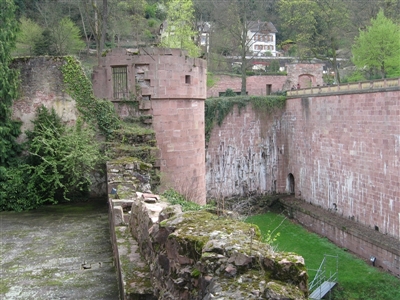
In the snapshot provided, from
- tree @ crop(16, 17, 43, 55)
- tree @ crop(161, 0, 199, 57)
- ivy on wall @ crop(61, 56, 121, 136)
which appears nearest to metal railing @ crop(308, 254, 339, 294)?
ivy on wall @ crop(61, 56, 121, 136)

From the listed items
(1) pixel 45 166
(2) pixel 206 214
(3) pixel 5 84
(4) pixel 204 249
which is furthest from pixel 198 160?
(4) pixel 204 249

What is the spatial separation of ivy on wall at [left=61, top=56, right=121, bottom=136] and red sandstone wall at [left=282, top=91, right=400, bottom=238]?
1000 cm

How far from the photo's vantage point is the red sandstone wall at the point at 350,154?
56.4ft

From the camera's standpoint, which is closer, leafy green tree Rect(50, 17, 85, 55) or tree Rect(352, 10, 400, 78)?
tree Rect(352, 10, 400, 78)

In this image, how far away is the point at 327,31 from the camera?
108ft

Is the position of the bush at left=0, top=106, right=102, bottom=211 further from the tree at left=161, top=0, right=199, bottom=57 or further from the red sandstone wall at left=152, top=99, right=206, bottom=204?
the tree at left=161, top=0, right=199, bottom=57

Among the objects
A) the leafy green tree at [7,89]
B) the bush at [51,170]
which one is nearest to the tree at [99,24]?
the leafy green tree at [7,89]

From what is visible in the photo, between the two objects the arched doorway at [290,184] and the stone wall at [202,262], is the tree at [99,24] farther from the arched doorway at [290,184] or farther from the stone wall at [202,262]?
the stone wall at [202,262]

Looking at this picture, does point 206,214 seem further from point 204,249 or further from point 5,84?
point 5,84

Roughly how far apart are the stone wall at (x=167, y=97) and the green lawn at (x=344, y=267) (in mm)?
2671

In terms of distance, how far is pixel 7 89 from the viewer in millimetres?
11516

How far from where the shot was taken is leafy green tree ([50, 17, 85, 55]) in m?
29.5

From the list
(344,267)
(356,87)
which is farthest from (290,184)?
(344,267)

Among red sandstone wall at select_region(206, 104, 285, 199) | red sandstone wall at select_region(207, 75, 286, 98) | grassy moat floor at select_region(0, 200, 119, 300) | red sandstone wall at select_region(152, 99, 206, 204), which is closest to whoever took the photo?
grassy moat floor at select_region(0, 200, 119, 300)
